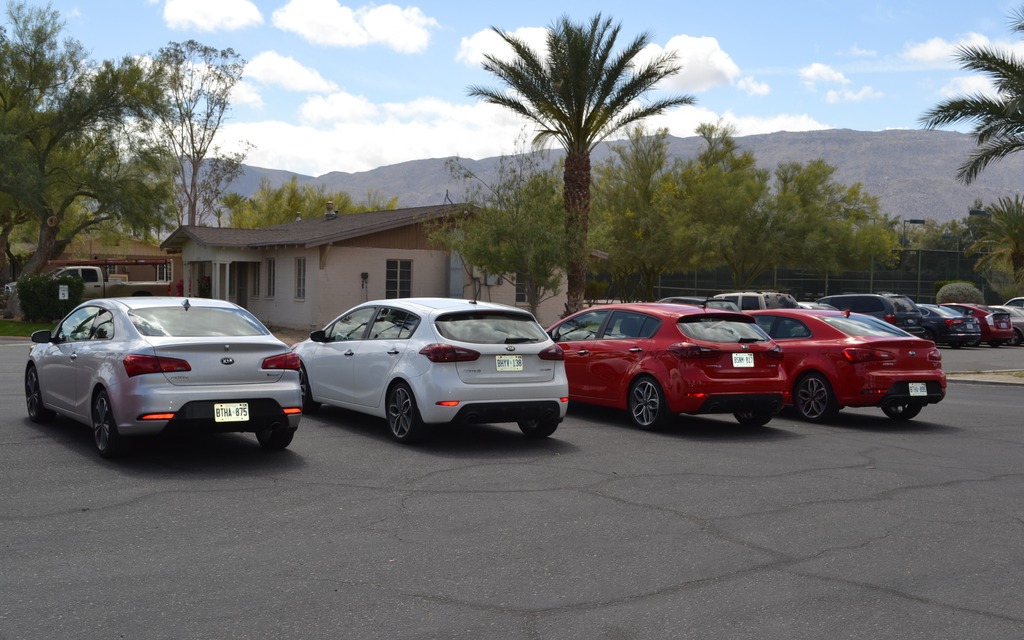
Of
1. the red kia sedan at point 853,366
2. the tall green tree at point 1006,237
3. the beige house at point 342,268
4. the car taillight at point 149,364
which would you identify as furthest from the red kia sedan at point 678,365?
the tall green tree at point 1006,237

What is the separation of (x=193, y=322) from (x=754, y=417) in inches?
277

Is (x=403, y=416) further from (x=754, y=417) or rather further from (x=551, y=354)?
(x=754, y=417)

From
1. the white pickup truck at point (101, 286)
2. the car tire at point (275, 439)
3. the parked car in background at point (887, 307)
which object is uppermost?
the white pickup truck at point (101, 286)

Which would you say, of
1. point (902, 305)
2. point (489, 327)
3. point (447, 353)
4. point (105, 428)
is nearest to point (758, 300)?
point (902, 305)

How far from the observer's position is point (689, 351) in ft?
39.1

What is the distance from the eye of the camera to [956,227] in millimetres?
120875

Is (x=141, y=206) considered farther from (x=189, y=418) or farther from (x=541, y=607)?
(x=541, y=607)

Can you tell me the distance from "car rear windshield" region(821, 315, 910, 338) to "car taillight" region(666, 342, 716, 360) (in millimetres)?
2806

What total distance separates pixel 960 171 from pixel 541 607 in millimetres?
26638

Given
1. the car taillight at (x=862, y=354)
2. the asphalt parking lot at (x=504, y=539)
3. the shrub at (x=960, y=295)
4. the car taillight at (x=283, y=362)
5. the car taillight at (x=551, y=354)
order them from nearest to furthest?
the asphalt parking lot at (x=504, y=539) → the car taillight at (x=283, y=362) → the car taillight at (x=551, y=354) → the car taillight at (x=862, y=354) → the shrub at (x=960, y=295)

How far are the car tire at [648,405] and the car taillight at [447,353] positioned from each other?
269 centimetres

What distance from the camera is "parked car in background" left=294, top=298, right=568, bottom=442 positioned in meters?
10.4

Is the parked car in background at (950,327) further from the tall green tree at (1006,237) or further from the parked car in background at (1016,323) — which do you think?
the tall green tree at (1006,237)

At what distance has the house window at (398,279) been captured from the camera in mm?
33438
